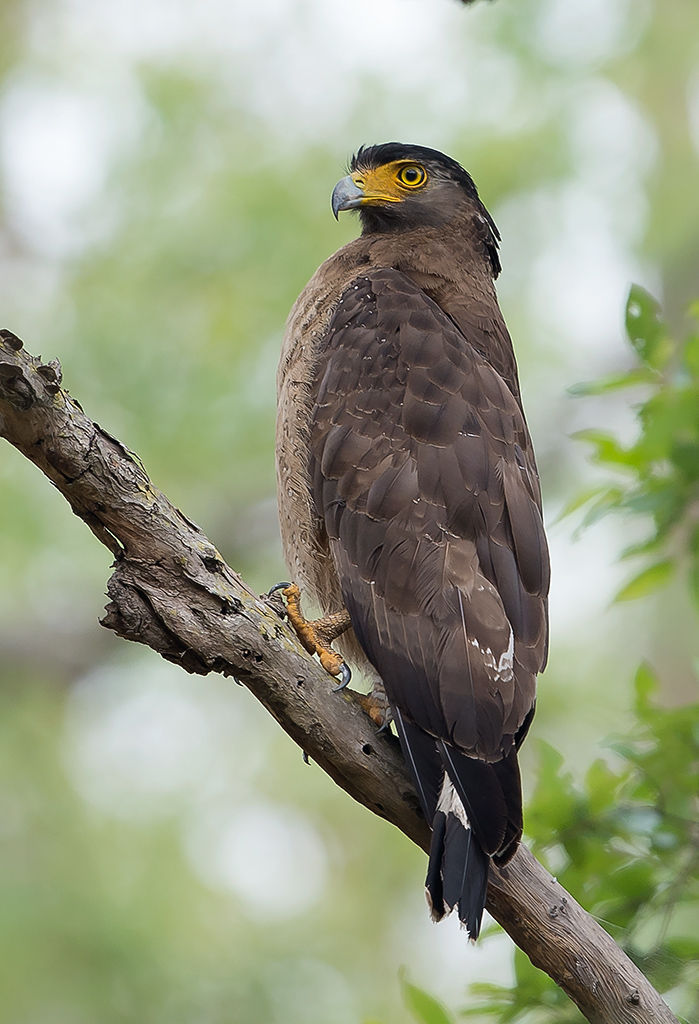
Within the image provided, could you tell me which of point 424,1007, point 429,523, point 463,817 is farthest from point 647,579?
point 424,1007

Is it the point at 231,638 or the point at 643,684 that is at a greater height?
the point at 643,684

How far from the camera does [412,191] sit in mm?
4082

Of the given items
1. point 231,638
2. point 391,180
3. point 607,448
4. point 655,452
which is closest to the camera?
point 231,638

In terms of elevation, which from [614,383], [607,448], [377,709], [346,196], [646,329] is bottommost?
[377,709]

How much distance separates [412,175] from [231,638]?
2129 mm

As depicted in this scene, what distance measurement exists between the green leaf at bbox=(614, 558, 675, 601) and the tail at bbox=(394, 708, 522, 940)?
0.97 m

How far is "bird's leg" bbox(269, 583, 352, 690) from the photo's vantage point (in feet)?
9.69

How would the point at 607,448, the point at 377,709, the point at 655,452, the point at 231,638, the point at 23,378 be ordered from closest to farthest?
1. the point at 23,378
2. the point at 231,638
3. the point at 377,709
4. the point at 655,452
5. the point at 607,448

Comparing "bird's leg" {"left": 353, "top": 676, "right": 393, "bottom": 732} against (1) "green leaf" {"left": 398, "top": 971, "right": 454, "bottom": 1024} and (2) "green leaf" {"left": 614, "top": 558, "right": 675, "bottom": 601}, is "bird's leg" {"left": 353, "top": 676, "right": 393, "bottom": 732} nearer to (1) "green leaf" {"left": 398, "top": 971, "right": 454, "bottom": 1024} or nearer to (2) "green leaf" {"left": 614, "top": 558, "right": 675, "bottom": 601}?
(1) "green leaf" {"left": 398, "top": 971, "right": 454, "bottom": 1024}

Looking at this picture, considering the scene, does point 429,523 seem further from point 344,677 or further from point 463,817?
point 463,817

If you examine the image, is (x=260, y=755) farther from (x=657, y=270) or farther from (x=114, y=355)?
(x=657, y=270)

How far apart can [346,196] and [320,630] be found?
1.63m

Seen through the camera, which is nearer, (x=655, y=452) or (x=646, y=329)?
(x=655, y=452)

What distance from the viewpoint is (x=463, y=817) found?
2.59 meters
